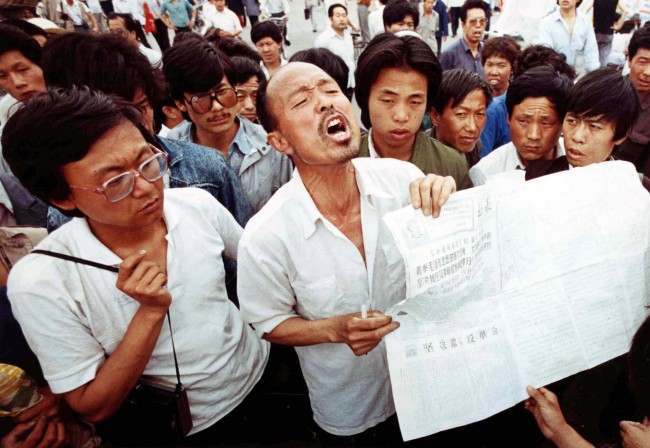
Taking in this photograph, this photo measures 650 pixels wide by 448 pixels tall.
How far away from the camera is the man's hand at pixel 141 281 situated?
1.22m

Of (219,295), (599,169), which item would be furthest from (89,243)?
(599,169)

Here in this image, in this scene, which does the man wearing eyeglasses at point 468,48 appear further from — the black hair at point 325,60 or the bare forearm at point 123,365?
the bare forearm at point 123,365

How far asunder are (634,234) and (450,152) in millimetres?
929

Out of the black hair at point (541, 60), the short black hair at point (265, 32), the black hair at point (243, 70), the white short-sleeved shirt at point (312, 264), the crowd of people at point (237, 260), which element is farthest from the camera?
the short black hair at point (265, 32)

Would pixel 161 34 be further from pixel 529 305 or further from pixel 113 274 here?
pixel 529 305

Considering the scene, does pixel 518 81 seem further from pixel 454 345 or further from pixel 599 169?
pixel 454 345

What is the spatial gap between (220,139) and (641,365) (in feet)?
6.91

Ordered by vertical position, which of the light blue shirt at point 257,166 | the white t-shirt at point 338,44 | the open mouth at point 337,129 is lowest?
the white t-shirt at point 338,44

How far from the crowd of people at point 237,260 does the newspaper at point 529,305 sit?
0.35 ft

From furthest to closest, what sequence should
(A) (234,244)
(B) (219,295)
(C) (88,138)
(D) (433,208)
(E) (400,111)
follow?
(E) (400,111) < (A) (234,244) < (B) (219,295) < (C) (88,138) < (D) (433,208)

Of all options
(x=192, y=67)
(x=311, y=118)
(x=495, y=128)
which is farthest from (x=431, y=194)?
(x=495, y=128)

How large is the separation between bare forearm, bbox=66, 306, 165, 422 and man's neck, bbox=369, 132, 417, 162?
1246mm

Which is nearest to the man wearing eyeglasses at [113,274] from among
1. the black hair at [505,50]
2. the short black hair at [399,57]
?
the short black hair at [399,57]

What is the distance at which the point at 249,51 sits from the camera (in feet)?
11.9
